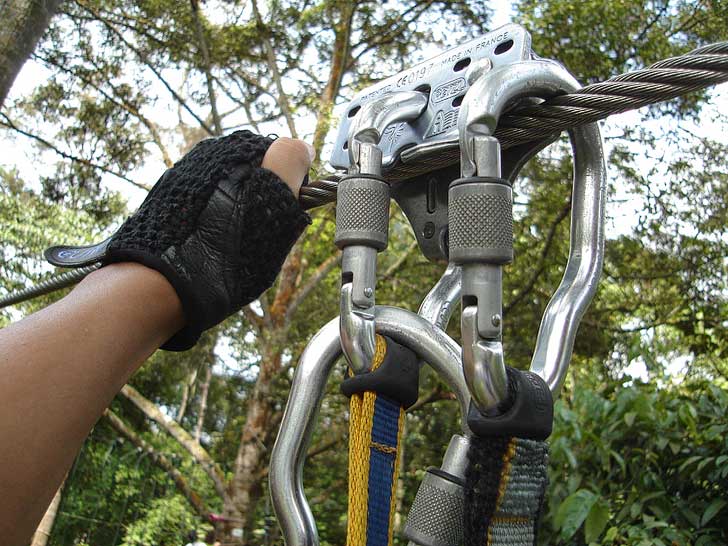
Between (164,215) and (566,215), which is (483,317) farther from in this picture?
(566,215)

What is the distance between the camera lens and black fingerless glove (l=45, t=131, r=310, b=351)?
2.18ft

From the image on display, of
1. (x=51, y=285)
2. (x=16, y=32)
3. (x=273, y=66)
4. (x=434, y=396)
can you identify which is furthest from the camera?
(x=273, y=66)

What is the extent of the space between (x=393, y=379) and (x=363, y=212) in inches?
5.3

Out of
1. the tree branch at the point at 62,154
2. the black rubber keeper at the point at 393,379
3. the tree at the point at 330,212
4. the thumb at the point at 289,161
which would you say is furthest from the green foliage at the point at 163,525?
the black rubber keeper at the point at 393,379

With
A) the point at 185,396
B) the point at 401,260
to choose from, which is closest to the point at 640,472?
the point at 401,260

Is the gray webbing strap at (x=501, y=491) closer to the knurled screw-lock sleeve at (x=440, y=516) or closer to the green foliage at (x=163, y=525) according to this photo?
the knurled screw-lock sleeve at (x=440, y=516)

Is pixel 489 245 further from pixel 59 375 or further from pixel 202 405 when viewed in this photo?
pixel 202 405

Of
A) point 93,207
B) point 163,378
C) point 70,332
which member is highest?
point 93,207

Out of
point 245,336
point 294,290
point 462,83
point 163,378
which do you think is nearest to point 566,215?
point 294,290

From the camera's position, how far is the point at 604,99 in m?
0.72

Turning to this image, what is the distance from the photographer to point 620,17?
4969mm

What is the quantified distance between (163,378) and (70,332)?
8.50 meters

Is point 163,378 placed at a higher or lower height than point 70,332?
higher

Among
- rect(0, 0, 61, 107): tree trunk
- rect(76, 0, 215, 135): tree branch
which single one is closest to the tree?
rect(76, 0, 215, 135): tree branch
